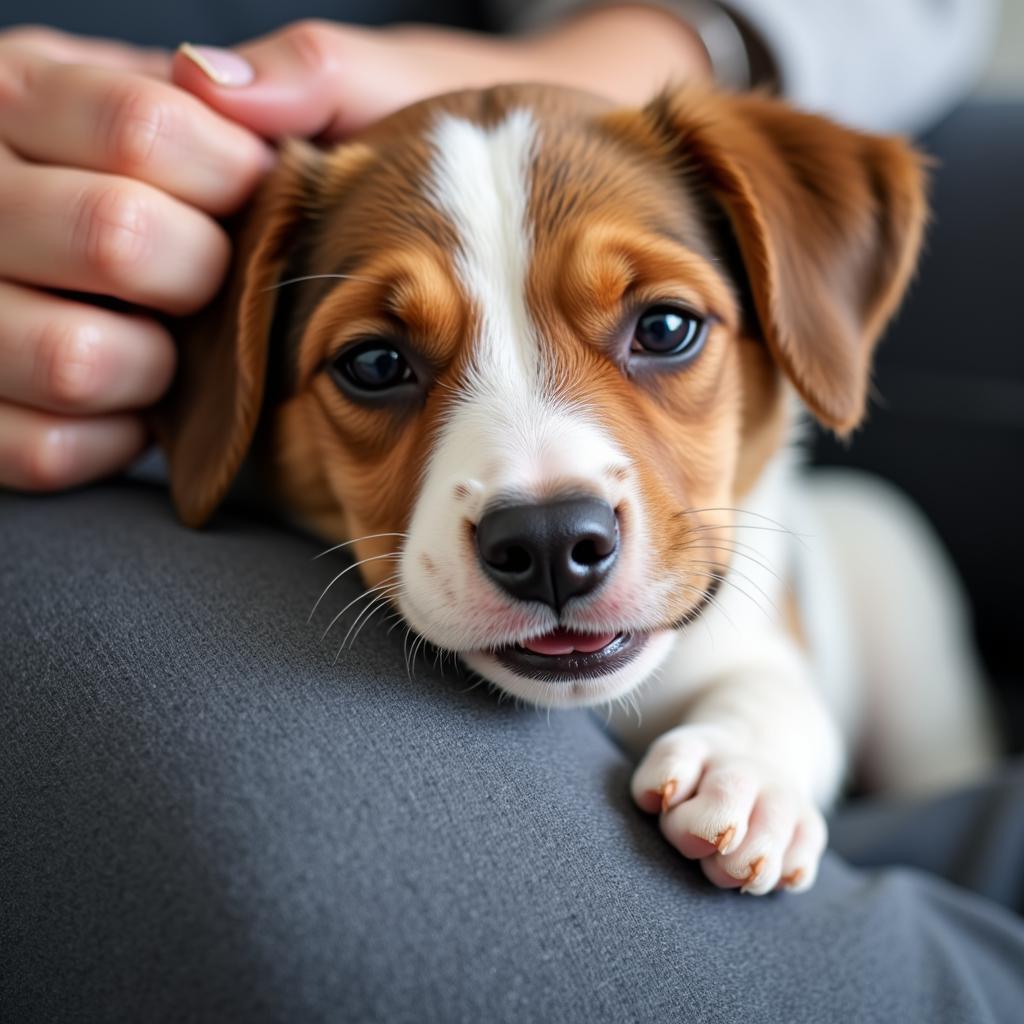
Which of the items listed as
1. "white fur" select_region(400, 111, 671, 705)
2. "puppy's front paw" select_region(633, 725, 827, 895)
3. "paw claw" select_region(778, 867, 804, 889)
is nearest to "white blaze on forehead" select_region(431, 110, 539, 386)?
"white fur" select_region(400, 111, 671, 705)

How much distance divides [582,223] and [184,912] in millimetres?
1206

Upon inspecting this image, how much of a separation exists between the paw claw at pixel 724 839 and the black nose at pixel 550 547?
0.40 meters

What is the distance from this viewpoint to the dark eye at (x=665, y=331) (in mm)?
1788

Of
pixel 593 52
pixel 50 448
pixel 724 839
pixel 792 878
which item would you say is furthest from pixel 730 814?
pixel 593 52

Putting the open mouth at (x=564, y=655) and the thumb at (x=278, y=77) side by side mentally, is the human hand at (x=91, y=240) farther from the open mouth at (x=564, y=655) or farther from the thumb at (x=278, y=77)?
the open mouth at (x=564, y=655)

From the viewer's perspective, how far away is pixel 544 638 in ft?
5.05

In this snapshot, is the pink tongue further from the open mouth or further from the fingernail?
the fingernail

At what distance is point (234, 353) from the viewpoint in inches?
73.9

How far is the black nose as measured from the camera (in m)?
1.39

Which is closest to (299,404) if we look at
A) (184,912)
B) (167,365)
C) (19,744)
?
(167,365)

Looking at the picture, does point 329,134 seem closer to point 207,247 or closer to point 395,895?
point 207,247

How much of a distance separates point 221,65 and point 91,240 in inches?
16.8

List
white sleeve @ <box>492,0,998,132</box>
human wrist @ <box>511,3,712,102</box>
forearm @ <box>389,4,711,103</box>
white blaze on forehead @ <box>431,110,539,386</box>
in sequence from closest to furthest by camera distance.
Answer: white blaze on forehead @ <box>431,110,539,386</box> < forearm @ <box>389,4,711,103</box> < human wrist @ <box>511,3,712,102</box> < white sleeve @ <box>492,0,998,132</box>

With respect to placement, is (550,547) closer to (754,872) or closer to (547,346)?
(547,346)
